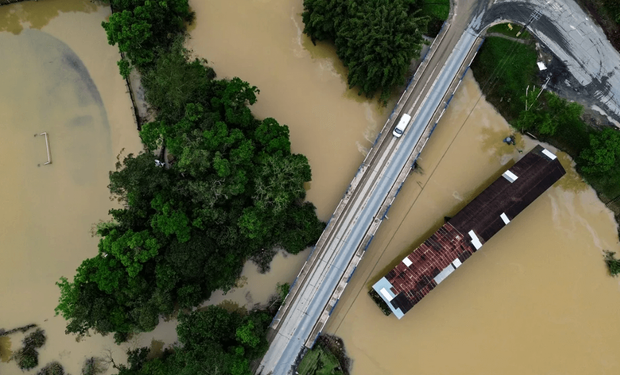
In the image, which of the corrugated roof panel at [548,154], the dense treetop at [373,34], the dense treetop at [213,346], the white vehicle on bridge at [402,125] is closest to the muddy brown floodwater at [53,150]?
the dense treetop at [213,346]

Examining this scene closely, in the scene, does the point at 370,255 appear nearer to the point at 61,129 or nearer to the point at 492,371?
the point at 492,371

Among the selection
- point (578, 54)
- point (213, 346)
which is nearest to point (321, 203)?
point (213, 346)

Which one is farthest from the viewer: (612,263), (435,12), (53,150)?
(53,150)

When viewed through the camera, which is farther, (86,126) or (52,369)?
(86,126)

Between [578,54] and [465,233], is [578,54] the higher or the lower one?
the higher one

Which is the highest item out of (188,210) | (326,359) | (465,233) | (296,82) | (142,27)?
(142,27)

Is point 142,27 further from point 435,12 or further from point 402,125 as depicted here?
point 435,12

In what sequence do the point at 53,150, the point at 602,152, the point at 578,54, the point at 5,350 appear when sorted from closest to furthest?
the point at 602,152, the point at 5,350, the point at 578,54, the point at 53,150
